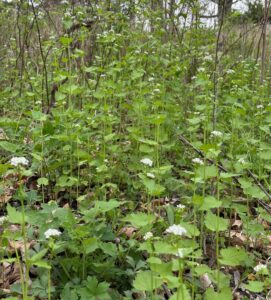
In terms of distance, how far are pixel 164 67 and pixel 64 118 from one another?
5.29 feet

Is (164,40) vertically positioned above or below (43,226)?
above

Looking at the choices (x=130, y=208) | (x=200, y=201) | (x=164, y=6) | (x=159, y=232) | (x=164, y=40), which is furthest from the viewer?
(x=164, y=40)

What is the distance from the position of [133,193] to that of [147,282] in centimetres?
118

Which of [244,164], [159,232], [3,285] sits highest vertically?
[244,164]

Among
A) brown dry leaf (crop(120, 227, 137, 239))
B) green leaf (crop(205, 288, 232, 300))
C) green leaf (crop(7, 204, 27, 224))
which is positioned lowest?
brown dry leaf (crop(120, 227, 137, 239))

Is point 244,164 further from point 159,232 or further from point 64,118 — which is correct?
point 64,118

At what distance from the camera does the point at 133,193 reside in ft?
8.80

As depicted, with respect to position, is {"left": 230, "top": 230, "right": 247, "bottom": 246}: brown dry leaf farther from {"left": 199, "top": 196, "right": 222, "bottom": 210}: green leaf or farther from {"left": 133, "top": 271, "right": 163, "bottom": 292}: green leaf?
{"left": 133, "top": 271, "right": 163, "bottom": 292}: green leaf

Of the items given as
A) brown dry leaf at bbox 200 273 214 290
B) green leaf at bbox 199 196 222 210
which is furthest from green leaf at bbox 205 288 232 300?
brown dry leaf at bbox 200 273 214 290

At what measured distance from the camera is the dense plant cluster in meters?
1.65

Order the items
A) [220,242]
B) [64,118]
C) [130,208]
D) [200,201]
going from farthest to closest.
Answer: [64,118]
[130,208]
[220,242]
[200,201]

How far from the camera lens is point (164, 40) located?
210 inches

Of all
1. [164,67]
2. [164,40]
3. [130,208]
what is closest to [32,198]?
[130,208]

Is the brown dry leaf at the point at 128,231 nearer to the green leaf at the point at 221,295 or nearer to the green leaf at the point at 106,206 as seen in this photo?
the green leaf at the point at 106,206
